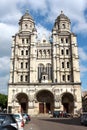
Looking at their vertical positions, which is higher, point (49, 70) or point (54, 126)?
point (49, 70)

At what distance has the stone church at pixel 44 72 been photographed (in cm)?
5941

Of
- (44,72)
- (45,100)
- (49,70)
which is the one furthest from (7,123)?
(49,70)

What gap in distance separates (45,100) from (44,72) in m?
6.94

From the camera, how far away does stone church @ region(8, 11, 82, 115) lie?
5941cm

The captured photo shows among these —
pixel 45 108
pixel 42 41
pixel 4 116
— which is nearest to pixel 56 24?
pixel 42 41

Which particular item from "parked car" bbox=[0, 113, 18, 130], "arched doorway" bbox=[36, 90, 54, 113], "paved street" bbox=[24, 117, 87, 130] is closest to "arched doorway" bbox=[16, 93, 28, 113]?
"arched doorway" bbox=[36, 90, 54, 113]

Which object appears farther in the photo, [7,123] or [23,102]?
[23,102]

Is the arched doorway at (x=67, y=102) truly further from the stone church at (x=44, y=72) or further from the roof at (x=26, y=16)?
the roof at (x=26, y=16)

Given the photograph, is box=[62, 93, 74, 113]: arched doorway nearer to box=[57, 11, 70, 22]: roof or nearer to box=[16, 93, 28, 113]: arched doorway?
box=[16, 93, 28, 113]: arched doorway

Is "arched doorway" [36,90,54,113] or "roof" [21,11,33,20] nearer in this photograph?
"arched doorway" [36,90,54,113]

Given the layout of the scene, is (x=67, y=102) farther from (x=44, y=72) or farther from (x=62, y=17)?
(x=62, y=17)

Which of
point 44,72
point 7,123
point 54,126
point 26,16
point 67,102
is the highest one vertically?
point 26,16

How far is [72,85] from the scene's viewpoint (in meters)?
59.8

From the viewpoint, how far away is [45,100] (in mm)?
61406
